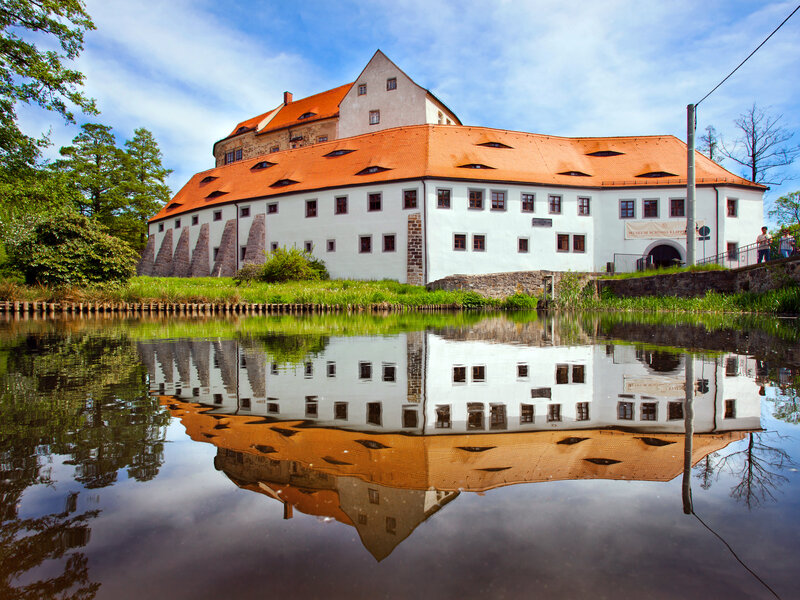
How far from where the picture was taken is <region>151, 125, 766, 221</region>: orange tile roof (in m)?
35.4

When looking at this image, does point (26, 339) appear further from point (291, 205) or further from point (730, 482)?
point (291, 205)

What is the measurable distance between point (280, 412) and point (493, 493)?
5.46 ft

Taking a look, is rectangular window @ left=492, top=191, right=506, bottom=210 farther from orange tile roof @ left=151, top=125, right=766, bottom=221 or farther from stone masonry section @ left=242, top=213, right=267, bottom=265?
stone masonry section @ left=242, top=213, right=267, bottom=265

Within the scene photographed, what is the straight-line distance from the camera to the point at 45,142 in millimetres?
23000

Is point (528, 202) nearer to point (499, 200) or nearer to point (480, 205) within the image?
point (499, 200)

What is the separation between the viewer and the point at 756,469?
2027 millimetres

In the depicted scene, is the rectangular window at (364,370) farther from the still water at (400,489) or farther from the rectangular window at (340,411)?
the rectangular window at (340,411)

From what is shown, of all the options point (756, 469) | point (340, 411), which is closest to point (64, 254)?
point (340, 411)

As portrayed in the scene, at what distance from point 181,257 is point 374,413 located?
47.1 m

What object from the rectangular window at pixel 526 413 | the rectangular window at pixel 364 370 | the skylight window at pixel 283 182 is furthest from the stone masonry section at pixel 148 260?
the rectangular window at pixel 526 413

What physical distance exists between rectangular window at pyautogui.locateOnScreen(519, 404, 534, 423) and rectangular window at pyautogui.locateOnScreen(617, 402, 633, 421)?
0.49m

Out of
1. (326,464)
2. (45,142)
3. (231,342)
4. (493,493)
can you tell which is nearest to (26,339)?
(231,342)

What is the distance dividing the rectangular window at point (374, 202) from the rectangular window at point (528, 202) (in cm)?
1000

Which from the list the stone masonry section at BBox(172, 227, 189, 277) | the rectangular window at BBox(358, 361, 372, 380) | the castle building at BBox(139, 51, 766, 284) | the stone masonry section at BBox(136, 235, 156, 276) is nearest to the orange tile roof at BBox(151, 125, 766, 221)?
the castle building at BBox(139, 51, 766, 284)
